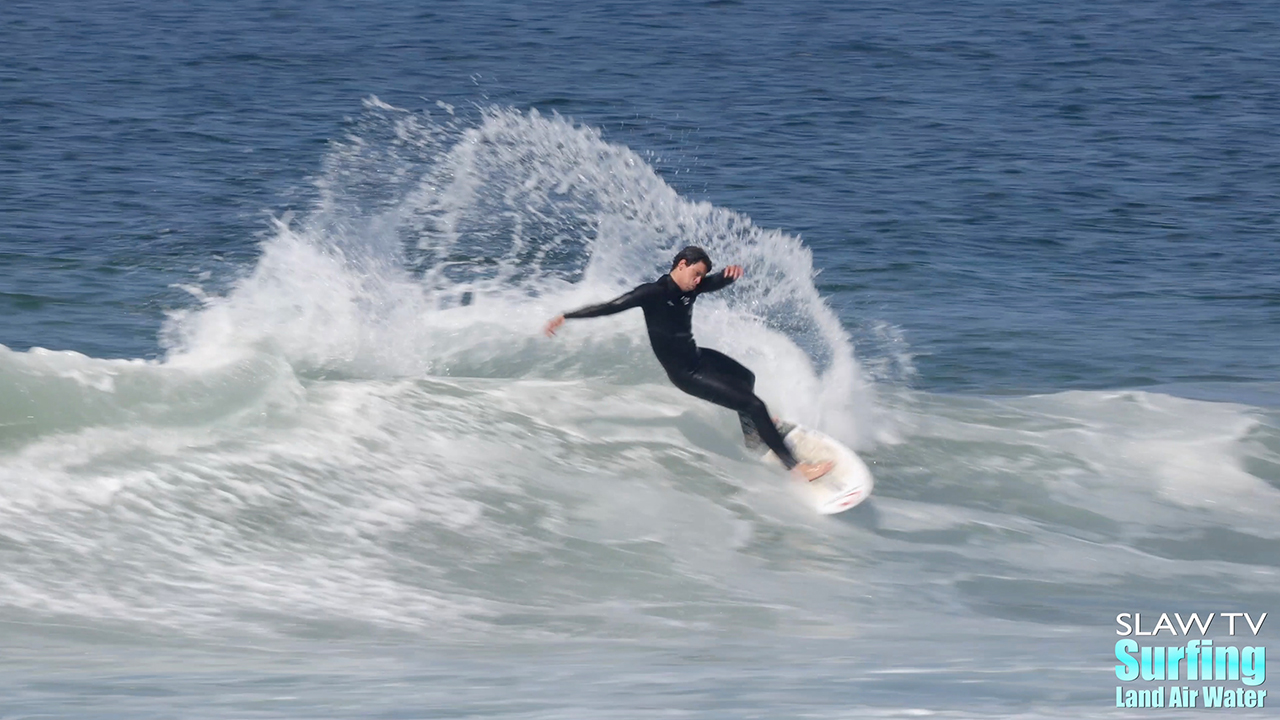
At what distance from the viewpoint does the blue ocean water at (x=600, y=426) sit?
6.22 m

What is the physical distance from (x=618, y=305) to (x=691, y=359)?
582mm

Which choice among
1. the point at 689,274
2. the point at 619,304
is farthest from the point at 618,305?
the point at 689,274

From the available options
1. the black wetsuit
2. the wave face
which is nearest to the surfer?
the black wetsuit

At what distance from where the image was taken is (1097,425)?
35.7 ft

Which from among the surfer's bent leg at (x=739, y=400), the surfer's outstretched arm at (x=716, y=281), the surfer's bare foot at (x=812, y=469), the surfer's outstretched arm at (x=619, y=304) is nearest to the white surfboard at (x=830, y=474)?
the surfer's bare foot at (x=812, y=469)

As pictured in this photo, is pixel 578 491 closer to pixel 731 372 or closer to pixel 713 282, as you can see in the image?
pixel 731 372

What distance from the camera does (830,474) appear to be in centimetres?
887

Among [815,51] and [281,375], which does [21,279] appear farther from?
[815,51]

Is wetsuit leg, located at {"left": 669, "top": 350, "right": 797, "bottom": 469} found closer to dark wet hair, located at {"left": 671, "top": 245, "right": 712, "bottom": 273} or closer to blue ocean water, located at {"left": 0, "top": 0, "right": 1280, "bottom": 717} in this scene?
blue ocean water, located at {"left": 0, "top": 0, "right": 1280, "bottom": 717}

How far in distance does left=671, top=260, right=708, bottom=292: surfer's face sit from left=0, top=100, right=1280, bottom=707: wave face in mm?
1107

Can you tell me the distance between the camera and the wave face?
6.81 metres

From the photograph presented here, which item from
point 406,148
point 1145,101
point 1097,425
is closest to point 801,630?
point 1097,425

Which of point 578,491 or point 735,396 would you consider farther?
point 735,396

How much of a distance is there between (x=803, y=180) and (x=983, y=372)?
9.09m
